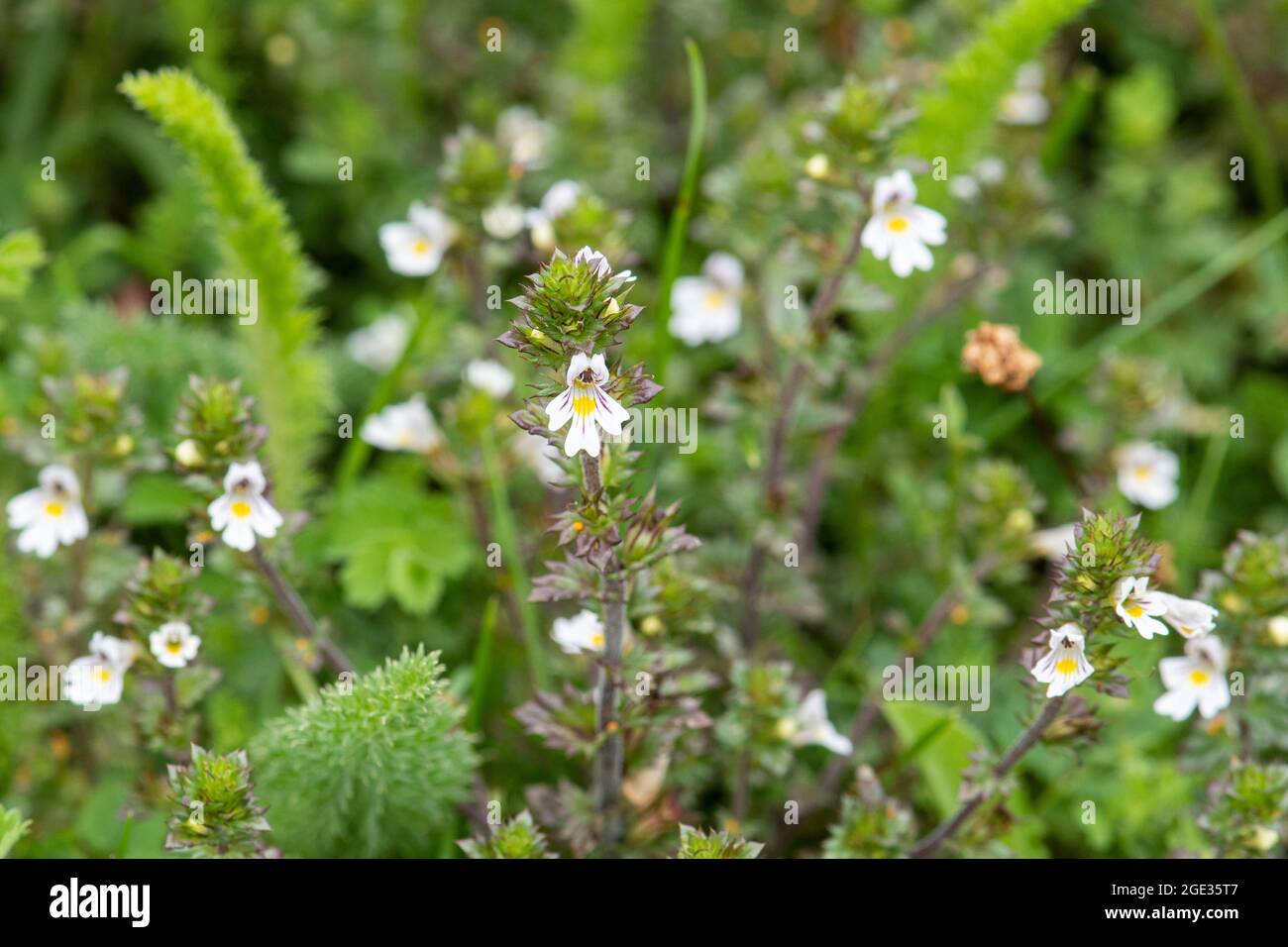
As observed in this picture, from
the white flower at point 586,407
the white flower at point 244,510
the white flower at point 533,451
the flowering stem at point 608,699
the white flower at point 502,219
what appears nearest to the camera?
the white flower at point 586,407

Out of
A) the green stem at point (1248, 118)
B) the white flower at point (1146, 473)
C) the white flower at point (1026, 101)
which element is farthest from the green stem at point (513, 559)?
the green stem at point (1248, 118)

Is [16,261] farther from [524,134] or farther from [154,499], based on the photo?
[524,134]

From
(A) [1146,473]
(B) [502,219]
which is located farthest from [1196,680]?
(B) [502,219]

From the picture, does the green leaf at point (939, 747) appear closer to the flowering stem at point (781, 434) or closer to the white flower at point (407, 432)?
the flowering stem at point (781, 434)

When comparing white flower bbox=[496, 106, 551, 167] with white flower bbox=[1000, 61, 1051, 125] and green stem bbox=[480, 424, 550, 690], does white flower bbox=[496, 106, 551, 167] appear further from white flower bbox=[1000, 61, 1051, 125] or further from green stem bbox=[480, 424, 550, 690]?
white flower bbox=[1000, 61, 1051, 125]

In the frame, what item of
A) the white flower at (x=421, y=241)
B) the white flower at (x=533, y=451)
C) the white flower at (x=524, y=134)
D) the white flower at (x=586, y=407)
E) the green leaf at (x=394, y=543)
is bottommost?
the green leaf at (x=394, y=543)
